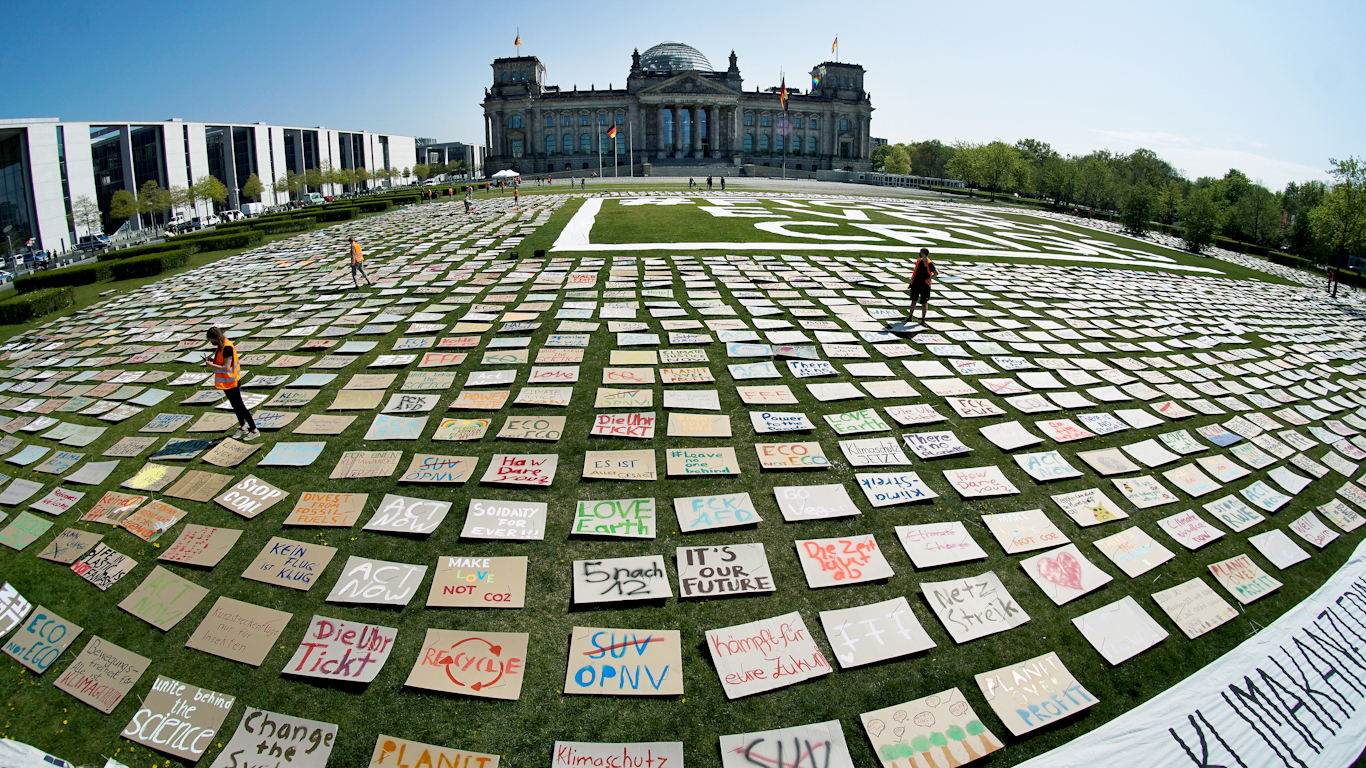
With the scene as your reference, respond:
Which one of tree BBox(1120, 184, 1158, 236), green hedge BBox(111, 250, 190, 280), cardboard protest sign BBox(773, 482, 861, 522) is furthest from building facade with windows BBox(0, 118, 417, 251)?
tree BBox(1120, 184, 1158, 236)

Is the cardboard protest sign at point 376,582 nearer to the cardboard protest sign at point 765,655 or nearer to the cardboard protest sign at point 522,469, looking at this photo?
the cardboard protest sign at point 522,469

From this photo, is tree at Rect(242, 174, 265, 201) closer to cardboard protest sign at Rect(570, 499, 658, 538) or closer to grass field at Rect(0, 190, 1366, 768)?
grass field at Rect(0, 190, 1366, 768)

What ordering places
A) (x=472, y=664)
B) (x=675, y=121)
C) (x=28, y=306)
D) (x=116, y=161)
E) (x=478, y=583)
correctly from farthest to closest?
1. (x=675, y=121)
2. (x=116, y=161)
3. (x=28, y=306)
4. (x=478, y=583)
5. (x=472, y=664)

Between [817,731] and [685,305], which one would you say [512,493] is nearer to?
[817,731]

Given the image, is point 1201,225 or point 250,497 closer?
point 250,497

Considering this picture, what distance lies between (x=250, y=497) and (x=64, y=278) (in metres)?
25.7

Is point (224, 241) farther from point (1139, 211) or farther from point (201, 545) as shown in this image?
point (1139, 211)

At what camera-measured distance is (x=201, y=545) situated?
8102mm

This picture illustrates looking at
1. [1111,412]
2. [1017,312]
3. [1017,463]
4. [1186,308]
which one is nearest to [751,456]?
[1017,463]

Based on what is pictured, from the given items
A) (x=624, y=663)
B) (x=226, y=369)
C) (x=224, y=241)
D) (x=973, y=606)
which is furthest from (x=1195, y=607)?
(x=224, y=241)

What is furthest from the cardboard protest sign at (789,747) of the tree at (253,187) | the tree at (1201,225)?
the tree at (253,187)

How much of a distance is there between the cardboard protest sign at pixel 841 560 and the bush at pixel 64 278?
106ft

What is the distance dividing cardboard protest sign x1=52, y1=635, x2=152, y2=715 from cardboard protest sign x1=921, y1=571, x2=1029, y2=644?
342 inches

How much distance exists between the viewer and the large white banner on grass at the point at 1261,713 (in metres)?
5.75
